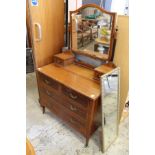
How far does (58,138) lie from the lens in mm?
1964

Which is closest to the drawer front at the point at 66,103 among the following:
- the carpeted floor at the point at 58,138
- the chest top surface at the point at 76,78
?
the chest top surface at the point at 76,78

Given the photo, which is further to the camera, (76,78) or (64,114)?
(64,114)

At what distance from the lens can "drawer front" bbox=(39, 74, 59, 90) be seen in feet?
6.24

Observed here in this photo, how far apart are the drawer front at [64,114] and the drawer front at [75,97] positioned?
0.20 m

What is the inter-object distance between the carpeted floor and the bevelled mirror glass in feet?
0.39

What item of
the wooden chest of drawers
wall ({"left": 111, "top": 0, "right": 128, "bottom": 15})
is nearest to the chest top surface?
the wooden chest of drawers

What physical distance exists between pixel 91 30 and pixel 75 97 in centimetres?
75

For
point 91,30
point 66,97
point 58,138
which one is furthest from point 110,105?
point 91,30

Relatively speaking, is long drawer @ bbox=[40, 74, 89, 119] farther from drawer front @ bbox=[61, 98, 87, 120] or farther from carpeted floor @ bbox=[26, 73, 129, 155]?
carpeted floor @ bbox=[26, 73, 129, 155]

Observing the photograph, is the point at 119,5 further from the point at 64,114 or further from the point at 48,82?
the point at 64,114

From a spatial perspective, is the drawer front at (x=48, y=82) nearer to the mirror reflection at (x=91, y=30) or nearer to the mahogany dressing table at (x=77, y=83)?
the mahogany dressing table at (x=77, y=83)
